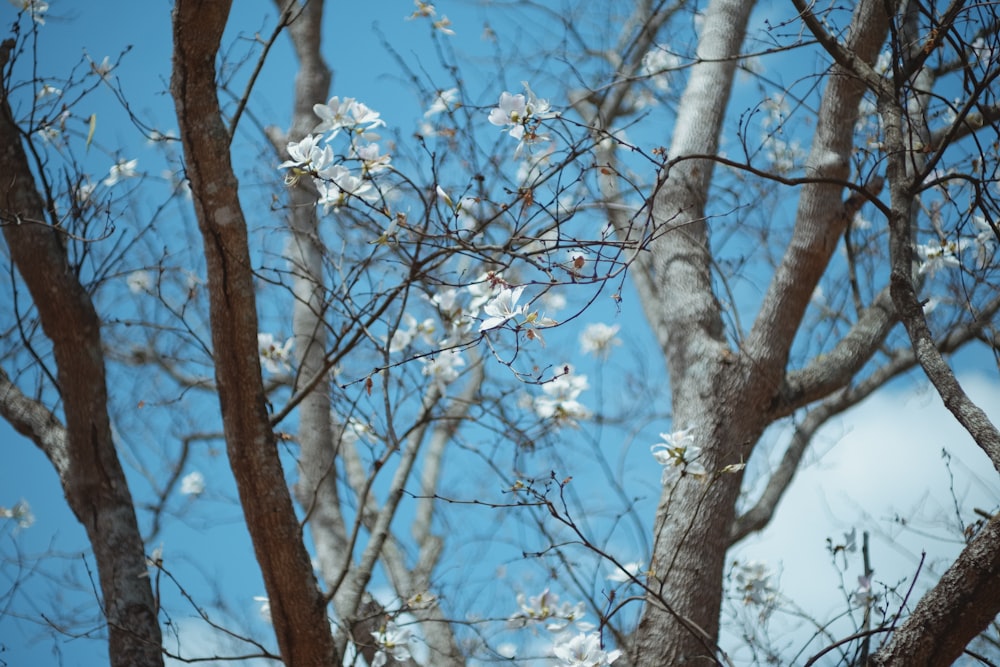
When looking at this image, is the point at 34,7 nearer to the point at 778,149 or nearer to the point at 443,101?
the point at 443,101

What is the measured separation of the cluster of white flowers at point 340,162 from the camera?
1893 millimetres

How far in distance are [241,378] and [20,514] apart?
245 cm

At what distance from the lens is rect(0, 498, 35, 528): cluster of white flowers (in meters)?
3.78

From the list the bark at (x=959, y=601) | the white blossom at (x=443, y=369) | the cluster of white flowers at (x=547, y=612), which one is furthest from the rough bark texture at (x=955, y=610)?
the white blossom at (x=443, y=369)

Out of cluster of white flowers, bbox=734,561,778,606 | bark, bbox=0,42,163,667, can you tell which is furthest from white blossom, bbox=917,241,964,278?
bark, bbox=0,42,163,667

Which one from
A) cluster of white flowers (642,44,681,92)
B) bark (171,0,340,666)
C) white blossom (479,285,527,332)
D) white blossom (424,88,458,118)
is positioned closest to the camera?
white blossom (479,285,527,332)

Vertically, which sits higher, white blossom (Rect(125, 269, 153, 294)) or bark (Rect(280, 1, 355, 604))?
white blossom (Rect(125, 269, 153, 294))

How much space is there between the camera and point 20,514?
3797 millimetres

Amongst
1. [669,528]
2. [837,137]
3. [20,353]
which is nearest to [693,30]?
[837,137]

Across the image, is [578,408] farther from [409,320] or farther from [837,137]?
[837,137]

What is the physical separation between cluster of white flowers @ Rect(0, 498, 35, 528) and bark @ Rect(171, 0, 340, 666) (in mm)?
2326

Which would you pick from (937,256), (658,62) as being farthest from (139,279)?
(937,256)

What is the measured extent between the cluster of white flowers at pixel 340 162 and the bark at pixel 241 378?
0.16m

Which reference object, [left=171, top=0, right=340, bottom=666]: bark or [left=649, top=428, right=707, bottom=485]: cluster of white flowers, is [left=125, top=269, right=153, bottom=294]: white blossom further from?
[left=649, top=428, right=707, bottom=485]: cluster of white flowers
